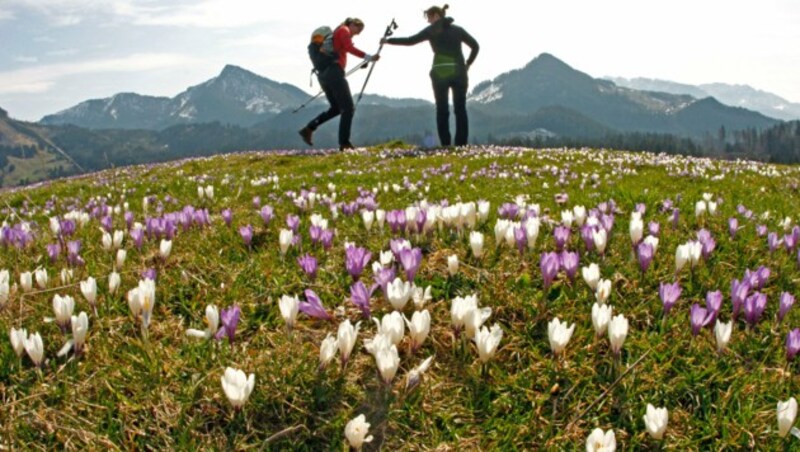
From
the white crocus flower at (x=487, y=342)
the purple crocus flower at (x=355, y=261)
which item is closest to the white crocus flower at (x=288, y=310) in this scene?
the purple crocus flower at (x=355, y=261)

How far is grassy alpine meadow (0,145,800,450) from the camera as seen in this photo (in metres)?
2.50

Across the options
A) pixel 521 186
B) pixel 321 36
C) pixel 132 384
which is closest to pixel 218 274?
pixel 132 384

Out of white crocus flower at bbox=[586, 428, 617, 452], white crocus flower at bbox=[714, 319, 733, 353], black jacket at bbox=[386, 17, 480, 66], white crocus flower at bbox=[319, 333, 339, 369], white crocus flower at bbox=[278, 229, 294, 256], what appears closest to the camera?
white crocus flower at bbox=[586, 428, 617, 452]

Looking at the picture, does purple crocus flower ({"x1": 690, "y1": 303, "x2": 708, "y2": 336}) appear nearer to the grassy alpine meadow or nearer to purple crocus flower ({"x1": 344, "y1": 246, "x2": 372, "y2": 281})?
the grassy alpine meadow

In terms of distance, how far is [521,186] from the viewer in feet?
33.8

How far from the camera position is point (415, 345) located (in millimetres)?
2875

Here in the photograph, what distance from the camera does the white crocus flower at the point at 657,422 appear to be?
2.27 m

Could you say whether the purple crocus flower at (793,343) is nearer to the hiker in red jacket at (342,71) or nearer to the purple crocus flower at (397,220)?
the purple crocus flower at (397,220)

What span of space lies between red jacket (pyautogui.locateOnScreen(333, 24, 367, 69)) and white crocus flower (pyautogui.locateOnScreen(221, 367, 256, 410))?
17.7 meters

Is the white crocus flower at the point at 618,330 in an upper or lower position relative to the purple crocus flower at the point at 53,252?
lower

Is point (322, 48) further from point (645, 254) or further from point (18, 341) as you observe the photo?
point (18, 341)

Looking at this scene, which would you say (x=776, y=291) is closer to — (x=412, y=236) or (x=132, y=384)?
(x=412, y=236)

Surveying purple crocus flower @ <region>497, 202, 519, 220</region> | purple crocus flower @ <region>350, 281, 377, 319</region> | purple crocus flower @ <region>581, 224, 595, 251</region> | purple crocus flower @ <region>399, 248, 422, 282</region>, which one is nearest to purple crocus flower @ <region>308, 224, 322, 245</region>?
purple crocus flower @ <region>399, 248, 422, 282</region>

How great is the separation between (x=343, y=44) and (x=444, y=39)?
3.49 meters
